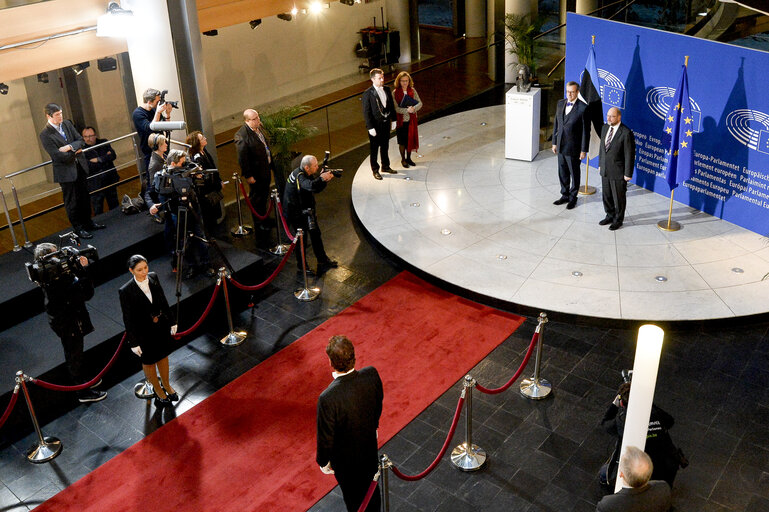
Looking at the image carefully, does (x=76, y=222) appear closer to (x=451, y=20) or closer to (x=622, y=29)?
(x=622, y=29)

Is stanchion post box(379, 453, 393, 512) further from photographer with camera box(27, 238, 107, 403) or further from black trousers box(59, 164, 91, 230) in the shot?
black trousers box(59, 164, 91, 230)

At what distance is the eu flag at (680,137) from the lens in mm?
9289

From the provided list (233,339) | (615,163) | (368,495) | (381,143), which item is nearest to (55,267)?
(233,339)

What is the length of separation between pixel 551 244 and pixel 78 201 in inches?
230

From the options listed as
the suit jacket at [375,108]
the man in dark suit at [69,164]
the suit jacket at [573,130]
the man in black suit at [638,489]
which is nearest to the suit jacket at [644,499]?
the man in black suit at [638,489]

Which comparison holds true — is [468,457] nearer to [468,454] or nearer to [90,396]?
[468,454]

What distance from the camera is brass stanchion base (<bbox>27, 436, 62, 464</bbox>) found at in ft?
21.4

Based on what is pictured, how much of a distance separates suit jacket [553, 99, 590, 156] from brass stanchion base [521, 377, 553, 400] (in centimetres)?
394

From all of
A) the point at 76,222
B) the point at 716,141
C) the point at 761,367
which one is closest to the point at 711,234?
the point at 716,141

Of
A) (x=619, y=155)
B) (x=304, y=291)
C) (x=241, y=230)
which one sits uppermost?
(x=619, y=155)

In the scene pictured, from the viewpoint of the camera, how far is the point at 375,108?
10984 millimetres

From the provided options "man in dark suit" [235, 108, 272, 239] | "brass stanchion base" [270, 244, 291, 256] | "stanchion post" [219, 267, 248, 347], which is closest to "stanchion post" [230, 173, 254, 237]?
"man in dark suit" [235, 108, 272, 239]

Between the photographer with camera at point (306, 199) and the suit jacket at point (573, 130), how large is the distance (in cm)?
316

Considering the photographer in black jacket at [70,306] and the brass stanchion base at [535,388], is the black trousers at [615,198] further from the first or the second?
the photographer in black jacket at [70,306]
